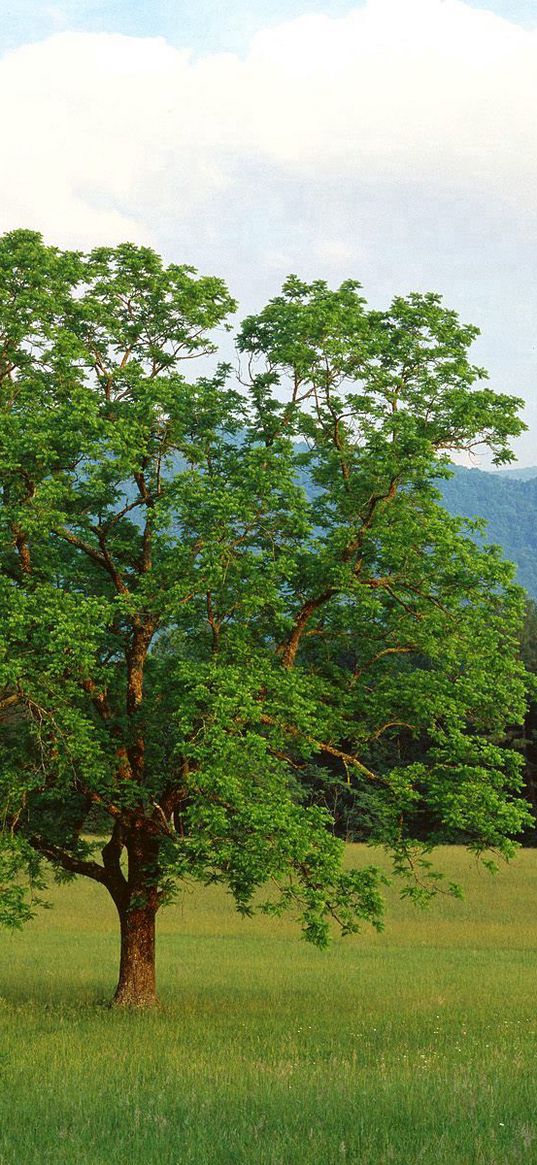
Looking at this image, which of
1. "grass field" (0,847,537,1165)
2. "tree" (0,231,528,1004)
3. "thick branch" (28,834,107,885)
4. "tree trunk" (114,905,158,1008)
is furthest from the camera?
"thick branch" (28,834,107,885)

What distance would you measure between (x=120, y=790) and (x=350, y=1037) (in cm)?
646

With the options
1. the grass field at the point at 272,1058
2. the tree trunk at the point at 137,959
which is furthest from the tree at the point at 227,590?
the grass field at the point at 272,1058

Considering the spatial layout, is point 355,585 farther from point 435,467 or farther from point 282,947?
point 282,947

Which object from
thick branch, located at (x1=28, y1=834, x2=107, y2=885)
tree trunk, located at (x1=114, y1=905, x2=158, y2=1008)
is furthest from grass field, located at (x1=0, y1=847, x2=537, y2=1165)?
thick branch, located at (x1=28, y1=834, x2=107, y2=885)

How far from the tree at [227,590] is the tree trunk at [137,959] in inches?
2.3

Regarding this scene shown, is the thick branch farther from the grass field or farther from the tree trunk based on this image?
the grass field

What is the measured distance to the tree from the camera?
20750 millimetres

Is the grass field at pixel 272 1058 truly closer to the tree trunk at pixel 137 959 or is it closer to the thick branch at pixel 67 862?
the tree trunk at pixel 137 959

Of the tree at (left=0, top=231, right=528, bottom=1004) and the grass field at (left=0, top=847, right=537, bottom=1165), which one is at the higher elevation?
the tree at (left=0, top=231, right=528, bottom=1004)

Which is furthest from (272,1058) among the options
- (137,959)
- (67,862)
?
(67,862)

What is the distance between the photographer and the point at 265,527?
2198 cm

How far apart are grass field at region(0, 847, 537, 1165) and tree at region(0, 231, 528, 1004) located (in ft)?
8.32

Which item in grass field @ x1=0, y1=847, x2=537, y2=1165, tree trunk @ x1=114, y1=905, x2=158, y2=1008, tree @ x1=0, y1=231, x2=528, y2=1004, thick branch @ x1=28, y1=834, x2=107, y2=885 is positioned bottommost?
grass field @ x1=0, y1=847, x2=537, y2=1165

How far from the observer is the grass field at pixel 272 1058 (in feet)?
36.0
